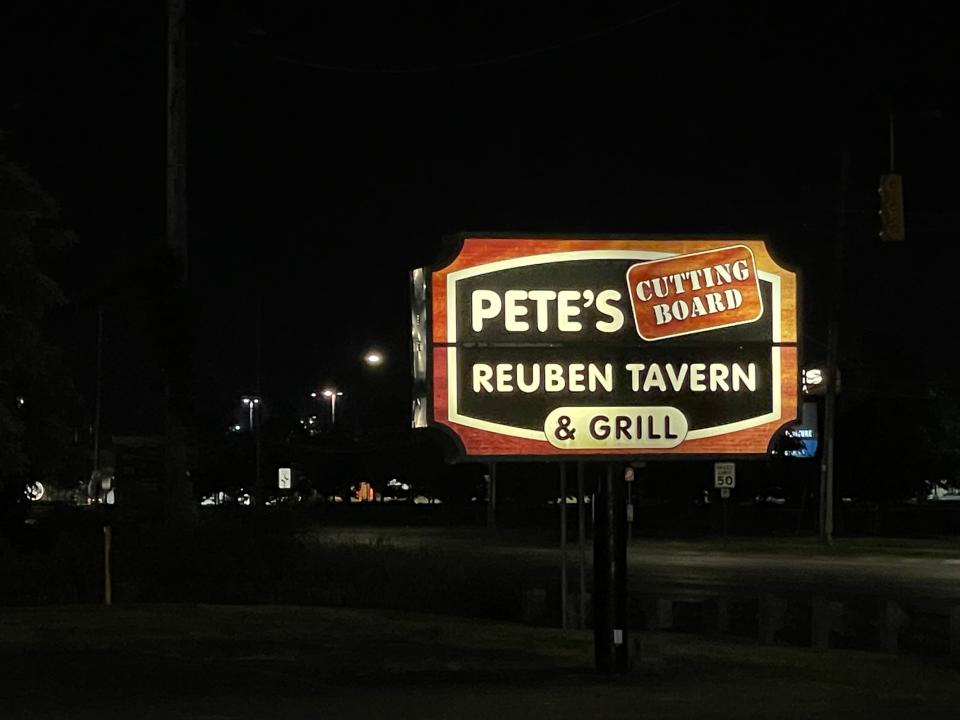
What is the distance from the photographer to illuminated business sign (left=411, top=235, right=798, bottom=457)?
15.7 m

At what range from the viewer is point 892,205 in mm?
20359

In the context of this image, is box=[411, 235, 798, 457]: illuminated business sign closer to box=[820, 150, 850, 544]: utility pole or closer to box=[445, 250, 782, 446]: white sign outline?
box=[445, 250, 782, 446]: white sign outline

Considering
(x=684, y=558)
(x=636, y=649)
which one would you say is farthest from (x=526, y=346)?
(x=684, y=558)

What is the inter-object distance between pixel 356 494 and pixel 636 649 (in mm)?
93466

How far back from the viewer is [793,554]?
43.6m

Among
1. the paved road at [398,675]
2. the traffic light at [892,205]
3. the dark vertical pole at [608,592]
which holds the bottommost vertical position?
the paved road at [398,675]

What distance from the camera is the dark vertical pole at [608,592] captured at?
1410 centimetres

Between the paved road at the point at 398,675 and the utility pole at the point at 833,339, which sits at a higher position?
the utility pole at the point at 833,339

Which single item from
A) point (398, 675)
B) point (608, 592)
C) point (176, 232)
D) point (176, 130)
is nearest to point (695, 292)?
point (608, 592)

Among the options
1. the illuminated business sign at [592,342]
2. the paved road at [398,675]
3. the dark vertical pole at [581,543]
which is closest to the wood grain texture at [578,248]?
the illuminated business sign at [592,342]

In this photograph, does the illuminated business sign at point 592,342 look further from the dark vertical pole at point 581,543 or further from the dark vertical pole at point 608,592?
the dark vertical pole at point 608,592

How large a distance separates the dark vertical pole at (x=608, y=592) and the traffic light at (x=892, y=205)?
766cm

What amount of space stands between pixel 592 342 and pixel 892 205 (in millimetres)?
6457

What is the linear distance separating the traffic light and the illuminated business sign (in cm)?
494
